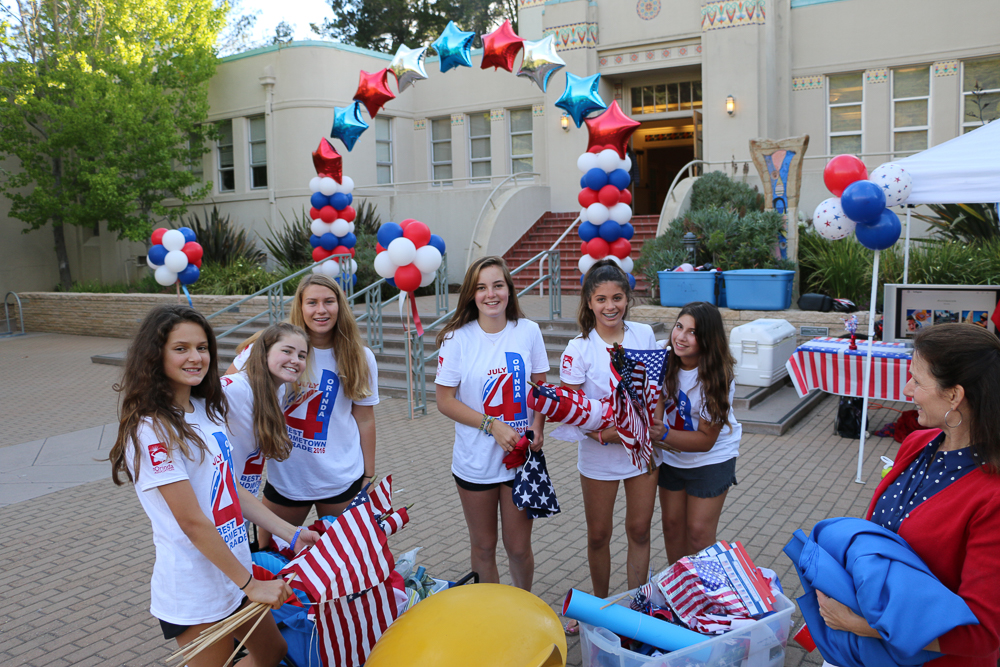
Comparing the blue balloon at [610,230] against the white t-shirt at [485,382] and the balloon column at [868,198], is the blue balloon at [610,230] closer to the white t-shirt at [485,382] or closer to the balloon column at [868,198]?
the balloon column at [868,198]

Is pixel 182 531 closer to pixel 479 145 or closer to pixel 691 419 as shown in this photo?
pixel 691 419

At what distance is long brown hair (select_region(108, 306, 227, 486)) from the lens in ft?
7.28

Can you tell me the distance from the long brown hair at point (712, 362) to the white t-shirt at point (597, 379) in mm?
228

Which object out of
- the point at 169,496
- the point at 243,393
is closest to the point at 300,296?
the point at 243,393

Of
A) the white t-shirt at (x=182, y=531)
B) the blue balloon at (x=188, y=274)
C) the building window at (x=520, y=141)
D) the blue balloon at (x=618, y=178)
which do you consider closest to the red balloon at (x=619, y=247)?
the blue balloon at (x=618, y=178)

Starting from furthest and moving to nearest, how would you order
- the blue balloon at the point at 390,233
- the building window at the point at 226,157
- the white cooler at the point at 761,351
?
the building window at the point at 226,157 → the white cooler at the point at 761,351 → the blue balloon at the point at 390,233

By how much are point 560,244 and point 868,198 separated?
36.0 ft

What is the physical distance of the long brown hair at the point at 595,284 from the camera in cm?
341

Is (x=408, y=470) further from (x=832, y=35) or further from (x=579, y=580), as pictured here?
(x=832, y=35)

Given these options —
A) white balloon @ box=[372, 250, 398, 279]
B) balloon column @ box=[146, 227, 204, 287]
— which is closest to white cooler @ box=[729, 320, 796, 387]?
white balloon @ box=[372, 250, 398, 279]

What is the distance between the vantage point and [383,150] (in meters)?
19.9

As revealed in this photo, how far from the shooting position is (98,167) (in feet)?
59.4

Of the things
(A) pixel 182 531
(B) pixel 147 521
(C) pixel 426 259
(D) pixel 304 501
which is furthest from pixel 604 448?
(B) pixel 147 521

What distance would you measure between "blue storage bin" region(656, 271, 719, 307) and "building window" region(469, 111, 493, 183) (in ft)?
32.4
